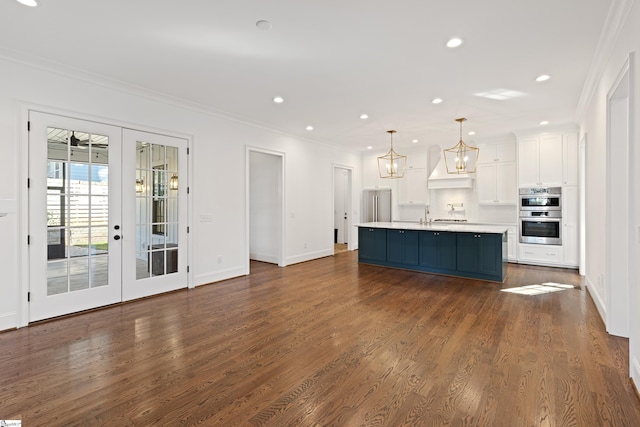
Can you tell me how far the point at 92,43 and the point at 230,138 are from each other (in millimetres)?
2491

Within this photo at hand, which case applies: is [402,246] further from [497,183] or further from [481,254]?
[497,183]

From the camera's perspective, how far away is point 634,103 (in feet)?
7.34

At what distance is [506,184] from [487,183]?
1.24ft

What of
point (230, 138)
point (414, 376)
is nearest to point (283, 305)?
point (414, 376)

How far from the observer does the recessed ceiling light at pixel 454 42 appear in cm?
295

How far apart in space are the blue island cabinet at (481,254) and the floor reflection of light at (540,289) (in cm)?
41

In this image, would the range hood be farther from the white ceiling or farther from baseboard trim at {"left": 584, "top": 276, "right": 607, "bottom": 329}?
baseboard trim at {"left": 584, "top": 276, "right": 607, "bottom": 329}

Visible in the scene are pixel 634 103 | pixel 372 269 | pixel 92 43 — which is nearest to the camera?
pixel 634 103

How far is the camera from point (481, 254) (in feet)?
17.1

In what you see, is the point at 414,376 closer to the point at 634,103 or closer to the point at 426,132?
the point at 634,103

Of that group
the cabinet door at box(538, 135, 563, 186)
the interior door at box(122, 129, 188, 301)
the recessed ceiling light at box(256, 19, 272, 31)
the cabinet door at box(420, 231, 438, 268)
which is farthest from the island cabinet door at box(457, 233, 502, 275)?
the interior door at box(122, 129, 188, 301)

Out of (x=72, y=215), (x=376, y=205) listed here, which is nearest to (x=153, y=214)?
(x=72, y=215)

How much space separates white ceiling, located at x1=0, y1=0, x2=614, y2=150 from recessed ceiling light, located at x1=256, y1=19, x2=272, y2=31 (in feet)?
0.16

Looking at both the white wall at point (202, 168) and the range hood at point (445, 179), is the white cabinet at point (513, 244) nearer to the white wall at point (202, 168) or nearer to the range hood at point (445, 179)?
the range hood at point (445, 179)
